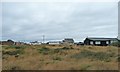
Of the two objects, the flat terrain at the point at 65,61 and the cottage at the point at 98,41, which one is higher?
the flat terrain at the point at 65,61

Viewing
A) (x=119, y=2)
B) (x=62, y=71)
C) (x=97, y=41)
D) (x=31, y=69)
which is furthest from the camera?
(x=97, y=41)

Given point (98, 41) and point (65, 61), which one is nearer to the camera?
point (65, 61)

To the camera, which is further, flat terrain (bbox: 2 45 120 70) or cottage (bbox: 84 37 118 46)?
cottage (bbox: 84 37 118 46)

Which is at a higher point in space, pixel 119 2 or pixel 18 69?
pixel 119 2

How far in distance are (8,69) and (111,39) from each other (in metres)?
61.4

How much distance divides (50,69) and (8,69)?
9.27 feet

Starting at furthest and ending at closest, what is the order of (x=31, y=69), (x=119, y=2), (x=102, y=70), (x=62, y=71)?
(x=119, y=2), (x=31, y=69), (x=62, y=71), (x=102, y=70)

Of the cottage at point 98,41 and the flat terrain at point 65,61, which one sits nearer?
the flat terrain at point 65,61

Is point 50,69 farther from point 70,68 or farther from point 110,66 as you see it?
point 110,66

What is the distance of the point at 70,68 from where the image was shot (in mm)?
16312

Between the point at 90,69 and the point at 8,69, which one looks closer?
the point at 90,69

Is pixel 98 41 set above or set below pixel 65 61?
below

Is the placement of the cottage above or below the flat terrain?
below

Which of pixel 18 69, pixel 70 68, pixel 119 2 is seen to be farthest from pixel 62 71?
pixel 119 2
